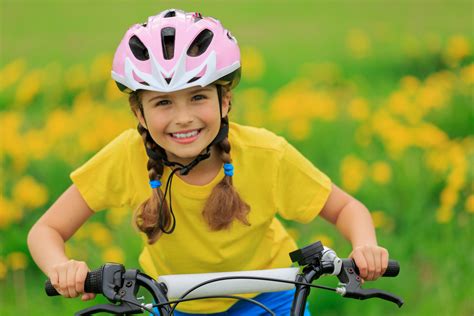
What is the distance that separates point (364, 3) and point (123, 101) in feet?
15.6

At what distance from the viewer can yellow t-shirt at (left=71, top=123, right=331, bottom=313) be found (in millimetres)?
3475

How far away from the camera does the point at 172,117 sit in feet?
10.5

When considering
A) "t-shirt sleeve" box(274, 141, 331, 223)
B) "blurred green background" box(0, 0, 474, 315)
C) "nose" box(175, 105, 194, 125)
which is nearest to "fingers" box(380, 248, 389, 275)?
"t-shirt sleeve" box(274, 141, 331, 223)

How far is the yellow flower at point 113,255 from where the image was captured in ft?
15.8

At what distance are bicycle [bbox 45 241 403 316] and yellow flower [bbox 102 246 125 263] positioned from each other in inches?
74.2

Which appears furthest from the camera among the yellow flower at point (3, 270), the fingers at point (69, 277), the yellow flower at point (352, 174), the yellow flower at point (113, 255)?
the yellow flower at point (352, 174)

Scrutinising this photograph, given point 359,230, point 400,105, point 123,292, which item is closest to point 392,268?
point 359,230

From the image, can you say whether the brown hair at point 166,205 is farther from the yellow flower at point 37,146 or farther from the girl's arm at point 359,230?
the yellow flower at point 37,146

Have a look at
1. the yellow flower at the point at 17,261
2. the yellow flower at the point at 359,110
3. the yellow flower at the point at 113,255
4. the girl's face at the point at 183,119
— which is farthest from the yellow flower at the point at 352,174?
the girl's face at the point at 183,119

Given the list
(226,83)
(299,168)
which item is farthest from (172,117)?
(299,168)

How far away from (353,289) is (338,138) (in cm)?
330

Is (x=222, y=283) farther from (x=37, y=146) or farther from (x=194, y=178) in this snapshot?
(x=37, y=146)

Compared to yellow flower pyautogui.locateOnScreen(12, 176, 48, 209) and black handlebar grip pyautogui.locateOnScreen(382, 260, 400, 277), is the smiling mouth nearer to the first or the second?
black handlebar grip pyautogui.locateOnScreen(382, 260, 400, 277)

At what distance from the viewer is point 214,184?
3.46 metres
